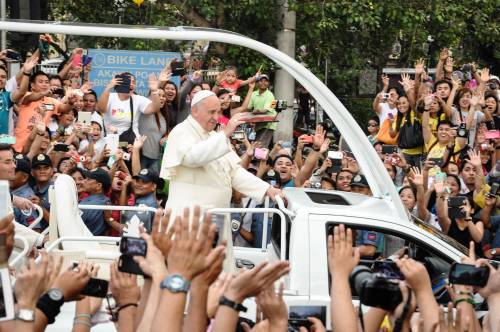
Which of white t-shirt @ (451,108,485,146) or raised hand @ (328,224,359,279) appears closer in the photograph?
raised hand @ (328,224,359,279)

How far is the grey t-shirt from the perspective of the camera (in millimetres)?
11828

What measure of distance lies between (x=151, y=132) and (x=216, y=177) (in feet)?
15.3

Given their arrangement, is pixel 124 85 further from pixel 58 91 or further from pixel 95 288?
pixel 95 288

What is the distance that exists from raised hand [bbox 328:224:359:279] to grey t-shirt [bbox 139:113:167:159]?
7.52 m

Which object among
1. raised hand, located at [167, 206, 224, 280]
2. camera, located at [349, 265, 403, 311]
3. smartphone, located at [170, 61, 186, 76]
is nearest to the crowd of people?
raised hand, located at [167, 206, 224, 280]

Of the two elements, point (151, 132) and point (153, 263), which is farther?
point (151, 132)

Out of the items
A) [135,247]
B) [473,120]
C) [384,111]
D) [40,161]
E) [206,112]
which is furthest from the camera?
[384,111]

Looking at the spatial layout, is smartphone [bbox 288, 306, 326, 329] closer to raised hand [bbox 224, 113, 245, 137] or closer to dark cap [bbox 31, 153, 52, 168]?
raised hand [bbox 224, 113, 245, 137]

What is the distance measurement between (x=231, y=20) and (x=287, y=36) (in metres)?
0.96

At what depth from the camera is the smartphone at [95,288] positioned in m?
4.39

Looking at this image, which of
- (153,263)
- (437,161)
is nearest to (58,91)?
(437,161)

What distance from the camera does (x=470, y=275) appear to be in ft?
14.2

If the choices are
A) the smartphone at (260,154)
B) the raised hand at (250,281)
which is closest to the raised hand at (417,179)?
the smartphone at (260,154)

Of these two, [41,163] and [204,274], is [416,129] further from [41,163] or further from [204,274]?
[204,274]
